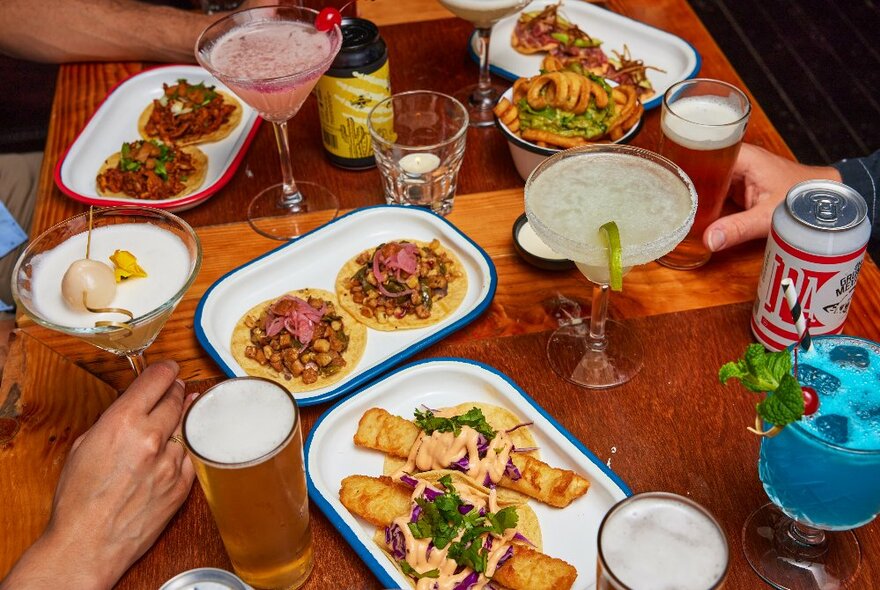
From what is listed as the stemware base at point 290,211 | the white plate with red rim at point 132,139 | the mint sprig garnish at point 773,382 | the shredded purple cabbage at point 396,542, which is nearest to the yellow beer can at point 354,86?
the stemware base at point 290,211

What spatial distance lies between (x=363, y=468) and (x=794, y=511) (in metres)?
0.81

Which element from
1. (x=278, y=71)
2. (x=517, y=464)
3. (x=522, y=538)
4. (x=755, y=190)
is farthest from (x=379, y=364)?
(x=755, y=190)

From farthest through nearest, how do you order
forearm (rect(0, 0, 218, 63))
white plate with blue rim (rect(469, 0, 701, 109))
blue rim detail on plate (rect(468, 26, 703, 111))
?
forearm (rect(0, 0, 218, 63))
white plate with blue rim (rect(469, 0, 701, 109))
blue rim detail on plate (rect(468, 26, 703, 111))

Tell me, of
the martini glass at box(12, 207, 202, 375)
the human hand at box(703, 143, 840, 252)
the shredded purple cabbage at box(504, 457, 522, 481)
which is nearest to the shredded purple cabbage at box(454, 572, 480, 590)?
the shredded purple cabbage at box(504, 457, 522, 481)

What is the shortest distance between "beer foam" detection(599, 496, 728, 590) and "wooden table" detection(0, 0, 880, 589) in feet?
1.22

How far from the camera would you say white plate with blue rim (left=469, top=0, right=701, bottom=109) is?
272cm

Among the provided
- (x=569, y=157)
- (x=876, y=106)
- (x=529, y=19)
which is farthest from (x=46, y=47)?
(x=876, y=106)

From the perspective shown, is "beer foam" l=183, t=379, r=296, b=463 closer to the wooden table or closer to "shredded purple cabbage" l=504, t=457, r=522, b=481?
the wooden table

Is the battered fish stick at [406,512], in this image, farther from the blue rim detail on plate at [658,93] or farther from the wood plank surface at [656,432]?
the blue rim detail on plate at [658,93]

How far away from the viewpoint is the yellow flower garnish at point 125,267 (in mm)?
1777

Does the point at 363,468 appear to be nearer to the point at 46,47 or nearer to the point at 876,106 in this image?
the point at 46,47

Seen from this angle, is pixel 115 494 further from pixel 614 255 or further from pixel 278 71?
pixel 278 71

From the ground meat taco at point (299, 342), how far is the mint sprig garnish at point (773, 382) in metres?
0.91

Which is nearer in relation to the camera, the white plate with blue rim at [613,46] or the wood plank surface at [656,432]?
the wood plank surface at [656,432]
